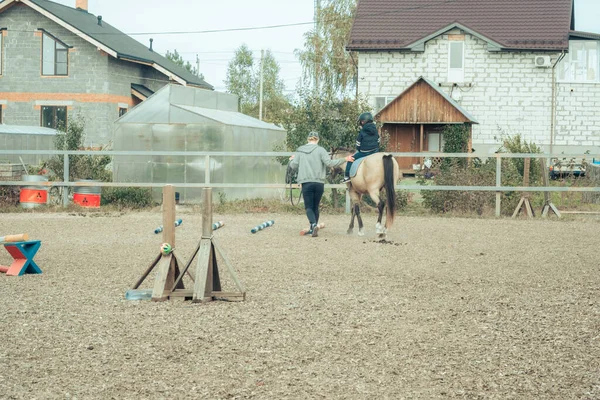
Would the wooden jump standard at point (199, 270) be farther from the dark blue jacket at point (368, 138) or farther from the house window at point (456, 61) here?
the house window at point (456, 61)

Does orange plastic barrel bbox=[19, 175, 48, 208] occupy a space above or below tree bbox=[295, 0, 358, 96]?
below

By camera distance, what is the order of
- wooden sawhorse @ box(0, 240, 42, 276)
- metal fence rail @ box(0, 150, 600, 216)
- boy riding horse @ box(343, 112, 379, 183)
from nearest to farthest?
wooden sawhorse @ box(0, 240, 42, 276) → boy riding horse @ box(343, 112, 379, 183) → metal fence rail @ box(0, 150, 600, 216)

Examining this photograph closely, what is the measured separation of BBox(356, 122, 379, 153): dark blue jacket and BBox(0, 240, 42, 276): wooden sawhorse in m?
6.36

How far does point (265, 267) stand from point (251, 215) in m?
8.59

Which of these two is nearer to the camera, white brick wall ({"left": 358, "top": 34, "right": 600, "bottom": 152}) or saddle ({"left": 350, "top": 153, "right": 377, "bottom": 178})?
saddle ({"left": 350, "top": 153, "right": 377, "bottom": 178})

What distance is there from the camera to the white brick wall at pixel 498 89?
120ft

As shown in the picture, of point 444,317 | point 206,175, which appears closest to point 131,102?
point 206,175

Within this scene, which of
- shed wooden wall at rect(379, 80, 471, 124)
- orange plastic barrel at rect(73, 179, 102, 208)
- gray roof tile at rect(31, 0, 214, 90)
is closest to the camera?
orange plastic barrel at rect(73, 179, 102, 208)

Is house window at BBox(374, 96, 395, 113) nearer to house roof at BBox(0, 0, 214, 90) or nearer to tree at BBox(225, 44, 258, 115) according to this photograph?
house roof at BBox(0, 0, 214, 90)

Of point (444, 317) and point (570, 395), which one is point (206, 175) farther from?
point (570, 395)

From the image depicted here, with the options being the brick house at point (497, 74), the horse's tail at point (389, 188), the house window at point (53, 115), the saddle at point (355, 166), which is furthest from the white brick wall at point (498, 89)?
the horse's tail at point (389, 188)

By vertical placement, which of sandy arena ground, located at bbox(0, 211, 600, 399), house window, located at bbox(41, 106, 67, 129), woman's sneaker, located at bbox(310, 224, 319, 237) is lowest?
sandy arena ground, located at bbox(0, 211, 600, 399)

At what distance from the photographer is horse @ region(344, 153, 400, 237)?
14023mm

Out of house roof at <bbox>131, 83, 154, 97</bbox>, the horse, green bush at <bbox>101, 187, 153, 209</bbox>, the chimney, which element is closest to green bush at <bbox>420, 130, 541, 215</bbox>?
the horse
